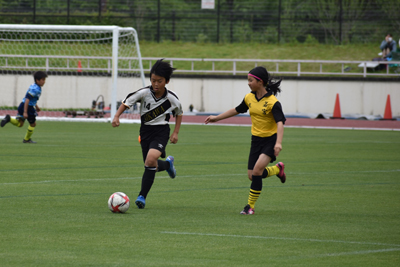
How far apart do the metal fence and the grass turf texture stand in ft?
84.6

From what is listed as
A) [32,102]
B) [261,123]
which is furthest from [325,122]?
[261,123]

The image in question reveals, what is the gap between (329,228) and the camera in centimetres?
659

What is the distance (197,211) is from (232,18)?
113ft

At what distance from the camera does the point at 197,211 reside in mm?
7527

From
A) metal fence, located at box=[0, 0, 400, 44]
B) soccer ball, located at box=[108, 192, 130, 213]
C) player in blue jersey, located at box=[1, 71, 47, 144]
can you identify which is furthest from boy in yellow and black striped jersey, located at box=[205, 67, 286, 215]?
metal fence, located at box=[0, 0, 400, 44]

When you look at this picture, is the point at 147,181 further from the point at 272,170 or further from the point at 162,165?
the point at 272,170

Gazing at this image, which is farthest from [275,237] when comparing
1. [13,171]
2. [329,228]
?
[13,171]

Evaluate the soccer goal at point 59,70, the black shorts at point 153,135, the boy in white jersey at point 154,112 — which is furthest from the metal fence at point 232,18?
the black shorts at point 153,135

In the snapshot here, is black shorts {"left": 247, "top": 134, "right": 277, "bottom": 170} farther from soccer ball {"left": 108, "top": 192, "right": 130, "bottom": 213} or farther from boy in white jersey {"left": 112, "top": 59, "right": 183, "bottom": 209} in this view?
soccer ball {"left": 108, "top": 192, "right": 130, "bottom": 213}

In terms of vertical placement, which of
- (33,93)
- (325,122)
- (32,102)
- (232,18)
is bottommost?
(325,122)

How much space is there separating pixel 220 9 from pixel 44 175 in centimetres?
3179

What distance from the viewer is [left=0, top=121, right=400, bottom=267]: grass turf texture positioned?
532 centimetres

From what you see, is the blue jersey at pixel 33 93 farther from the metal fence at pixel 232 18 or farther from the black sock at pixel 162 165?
the metal fence at pixel 232 18

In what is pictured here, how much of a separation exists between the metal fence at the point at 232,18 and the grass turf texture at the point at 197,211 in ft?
84.6
